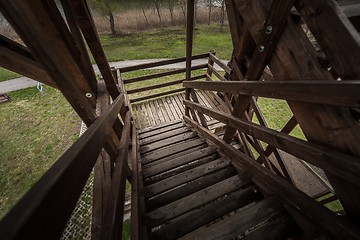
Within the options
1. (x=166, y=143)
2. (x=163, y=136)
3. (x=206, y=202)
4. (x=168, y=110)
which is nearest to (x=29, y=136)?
(x=168, y=110)

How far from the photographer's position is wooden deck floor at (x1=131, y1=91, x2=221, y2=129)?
Result: 585 cm

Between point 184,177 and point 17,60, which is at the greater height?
point 17,60

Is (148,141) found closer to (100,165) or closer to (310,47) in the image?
(100,165)

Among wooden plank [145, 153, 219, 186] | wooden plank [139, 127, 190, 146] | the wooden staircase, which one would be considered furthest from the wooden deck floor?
wooden plank [145, 153, 219, 186]

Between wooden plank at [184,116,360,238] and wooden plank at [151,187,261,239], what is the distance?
207 millimetres

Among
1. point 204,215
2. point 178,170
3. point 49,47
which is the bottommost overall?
point 204,215

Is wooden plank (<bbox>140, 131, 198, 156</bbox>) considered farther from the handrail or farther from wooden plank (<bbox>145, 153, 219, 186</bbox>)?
the handrail

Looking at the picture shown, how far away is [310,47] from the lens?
3.77 feet

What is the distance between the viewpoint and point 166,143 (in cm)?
361

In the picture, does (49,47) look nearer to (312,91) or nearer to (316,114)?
(312,91)

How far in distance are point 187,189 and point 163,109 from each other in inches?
173

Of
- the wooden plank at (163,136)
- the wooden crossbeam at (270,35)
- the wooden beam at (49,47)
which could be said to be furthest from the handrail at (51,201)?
the wooden plank at (163,136)

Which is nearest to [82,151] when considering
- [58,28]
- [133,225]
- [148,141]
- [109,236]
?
[109,236]

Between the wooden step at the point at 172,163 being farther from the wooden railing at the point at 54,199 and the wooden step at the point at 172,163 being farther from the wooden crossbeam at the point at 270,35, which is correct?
the wooden railing at the point at 54,199
